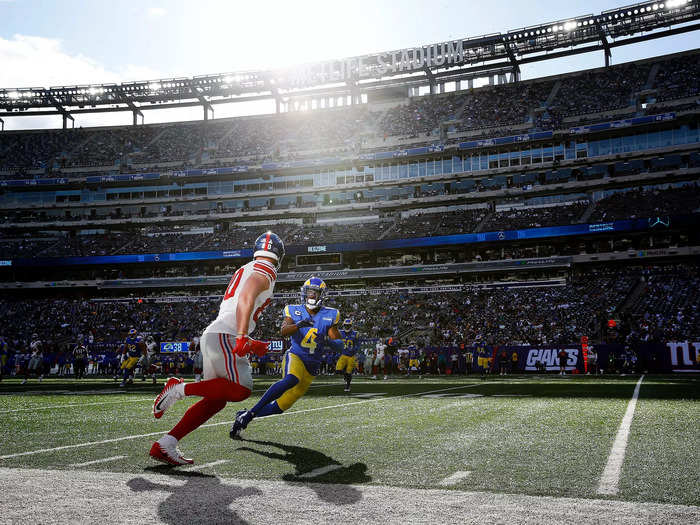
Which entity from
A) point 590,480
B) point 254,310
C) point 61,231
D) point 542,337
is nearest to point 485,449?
point 590,480

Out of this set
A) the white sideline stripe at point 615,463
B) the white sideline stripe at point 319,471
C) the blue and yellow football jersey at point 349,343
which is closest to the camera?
the white sideline stripe at point 615,463

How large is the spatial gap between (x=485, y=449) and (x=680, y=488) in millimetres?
2245

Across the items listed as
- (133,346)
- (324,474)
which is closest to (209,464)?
(324,474)

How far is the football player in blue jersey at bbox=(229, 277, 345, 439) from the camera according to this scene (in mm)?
7547

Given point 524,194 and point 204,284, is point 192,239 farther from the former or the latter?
point 524,194

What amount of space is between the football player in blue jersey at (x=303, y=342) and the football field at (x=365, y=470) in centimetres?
49

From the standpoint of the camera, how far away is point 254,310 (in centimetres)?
564

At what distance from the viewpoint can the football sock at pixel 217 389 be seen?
5.51m

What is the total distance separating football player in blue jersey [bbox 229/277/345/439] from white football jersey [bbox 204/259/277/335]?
1790 mm

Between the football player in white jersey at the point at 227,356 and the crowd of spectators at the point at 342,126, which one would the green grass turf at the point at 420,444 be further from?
the crowd of spectators at the point at 342,126

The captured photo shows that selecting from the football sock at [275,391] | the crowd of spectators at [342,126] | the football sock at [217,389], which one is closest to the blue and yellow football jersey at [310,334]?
the football sock at [275,391]

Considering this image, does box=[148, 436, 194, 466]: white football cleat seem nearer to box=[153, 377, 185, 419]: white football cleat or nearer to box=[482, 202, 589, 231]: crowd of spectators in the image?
box=[153, 377, 185, 419]: white football cleat

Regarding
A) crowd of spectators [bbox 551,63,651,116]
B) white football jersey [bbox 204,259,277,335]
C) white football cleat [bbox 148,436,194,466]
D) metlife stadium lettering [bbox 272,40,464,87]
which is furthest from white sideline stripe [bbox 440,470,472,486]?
metlife stadium lettering [bbox 272,40,464,87]

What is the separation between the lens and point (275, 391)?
7.44 metres
